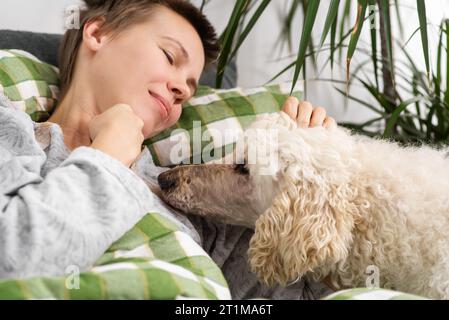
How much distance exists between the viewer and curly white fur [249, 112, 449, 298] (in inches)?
42.6

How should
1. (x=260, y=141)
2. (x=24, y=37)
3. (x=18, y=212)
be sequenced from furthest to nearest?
(x=24, y=37) < (x=260, y=141) < (x=18, y=212)

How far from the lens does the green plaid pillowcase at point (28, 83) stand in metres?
1.42

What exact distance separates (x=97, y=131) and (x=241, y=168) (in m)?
0.33

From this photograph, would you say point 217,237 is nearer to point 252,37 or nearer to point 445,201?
point 445,201

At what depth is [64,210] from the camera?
2.91ft

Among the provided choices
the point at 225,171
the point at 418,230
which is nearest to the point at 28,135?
the point at 225,171

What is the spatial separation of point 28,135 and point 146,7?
566 millimetres

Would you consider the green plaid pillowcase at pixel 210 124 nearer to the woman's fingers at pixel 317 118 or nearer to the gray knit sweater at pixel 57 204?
the woman's fingers at pixel 317 118

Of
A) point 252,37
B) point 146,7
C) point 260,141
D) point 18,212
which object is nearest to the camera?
point 18,212

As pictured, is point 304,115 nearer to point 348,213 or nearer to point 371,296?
point 348,213

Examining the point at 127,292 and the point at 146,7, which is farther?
the point at 146,7

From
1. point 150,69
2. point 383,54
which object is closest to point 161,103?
point 150,69

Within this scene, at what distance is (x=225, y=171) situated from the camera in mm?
1251

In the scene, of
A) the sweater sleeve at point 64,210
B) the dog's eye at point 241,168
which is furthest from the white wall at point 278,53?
the sweater sleeve at point 64,210
